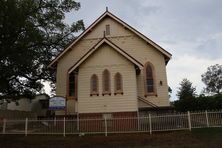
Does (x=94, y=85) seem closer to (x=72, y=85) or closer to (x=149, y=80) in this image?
(x=72, y=85)

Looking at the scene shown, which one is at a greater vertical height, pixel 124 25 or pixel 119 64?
pixel 124 25

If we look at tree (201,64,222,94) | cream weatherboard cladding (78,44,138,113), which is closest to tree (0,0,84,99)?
cream weatherboard cladding (78,44,138,113)

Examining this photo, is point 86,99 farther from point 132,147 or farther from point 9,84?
point 9,84

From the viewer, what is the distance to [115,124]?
2159 cm

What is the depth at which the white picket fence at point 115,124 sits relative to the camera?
20.4 metres

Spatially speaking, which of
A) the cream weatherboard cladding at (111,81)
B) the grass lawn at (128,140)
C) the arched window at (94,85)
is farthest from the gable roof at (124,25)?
the grass lawn at (128,140)

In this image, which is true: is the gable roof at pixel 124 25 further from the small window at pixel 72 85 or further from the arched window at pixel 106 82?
the arched window at pixel 106 82

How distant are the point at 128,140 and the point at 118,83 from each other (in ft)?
19.8

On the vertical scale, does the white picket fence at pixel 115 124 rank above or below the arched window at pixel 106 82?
below

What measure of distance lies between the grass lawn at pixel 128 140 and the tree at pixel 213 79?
75.5 metres

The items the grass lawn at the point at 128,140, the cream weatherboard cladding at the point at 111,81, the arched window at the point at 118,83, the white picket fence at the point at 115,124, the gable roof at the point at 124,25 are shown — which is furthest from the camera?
the gable roof at the point at 124,25

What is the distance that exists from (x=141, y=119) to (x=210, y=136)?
4.89m

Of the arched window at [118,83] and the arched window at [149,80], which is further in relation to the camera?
the arched window at [149,80]

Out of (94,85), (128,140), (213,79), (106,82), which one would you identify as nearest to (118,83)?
(106,82)
